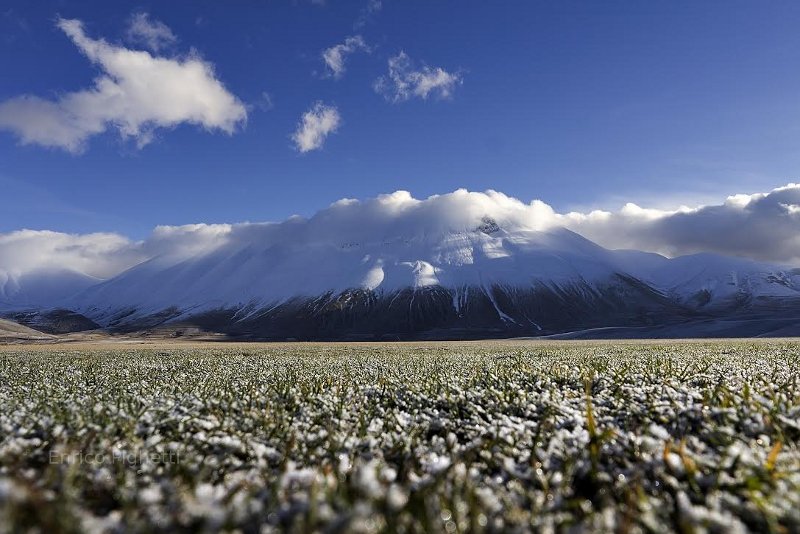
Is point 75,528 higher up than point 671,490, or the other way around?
point 75,528

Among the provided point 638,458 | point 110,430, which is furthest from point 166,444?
point 638,458

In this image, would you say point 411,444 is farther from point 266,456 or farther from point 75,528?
point 75,528

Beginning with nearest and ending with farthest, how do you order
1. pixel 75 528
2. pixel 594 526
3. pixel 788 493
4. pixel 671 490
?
pixel 75 528
pixel 594 526
pixel 788 493
pixel 671 490

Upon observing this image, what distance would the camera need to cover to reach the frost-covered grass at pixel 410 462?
5.32 meters

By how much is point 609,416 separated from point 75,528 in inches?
390

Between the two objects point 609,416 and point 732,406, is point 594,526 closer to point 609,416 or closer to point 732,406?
point 609,416

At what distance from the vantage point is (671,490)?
263 inches

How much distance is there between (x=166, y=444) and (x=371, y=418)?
4.43 metres

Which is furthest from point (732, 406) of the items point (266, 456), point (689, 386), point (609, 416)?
point (266, 456)

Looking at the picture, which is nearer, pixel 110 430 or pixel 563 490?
pixel 563 490

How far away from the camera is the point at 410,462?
8125 mm

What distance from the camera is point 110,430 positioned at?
9.10 m

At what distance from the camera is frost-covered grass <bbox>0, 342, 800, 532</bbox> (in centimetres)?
532

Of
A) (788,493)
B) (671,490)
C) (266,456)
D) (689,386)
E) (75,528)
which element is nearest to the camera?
(75,528)
